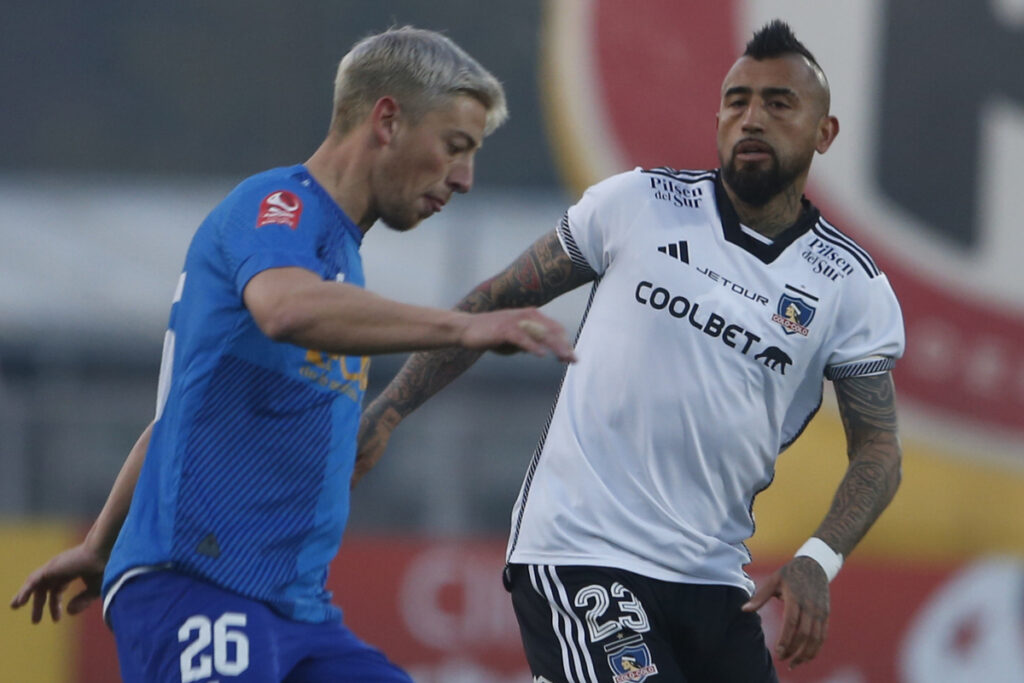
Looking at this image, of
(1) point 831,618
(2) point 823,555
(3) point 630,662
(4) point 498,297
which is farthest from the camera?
(1) point 831,618

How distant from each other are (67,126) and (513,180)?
3.47m

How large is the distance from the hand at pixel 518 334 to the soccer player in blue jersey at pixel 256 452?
31mm

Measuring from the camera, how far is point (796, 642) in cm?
361

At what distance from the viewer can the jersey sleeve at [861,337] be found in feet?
12.9

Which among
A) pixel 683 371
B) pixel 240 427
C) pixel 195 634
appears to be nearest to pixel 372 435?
pixel 683 371

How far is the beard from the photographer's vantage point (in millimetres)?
3990

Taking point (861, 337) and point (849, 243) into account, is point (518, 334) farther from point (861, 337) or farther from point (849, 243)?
point (849, 243)

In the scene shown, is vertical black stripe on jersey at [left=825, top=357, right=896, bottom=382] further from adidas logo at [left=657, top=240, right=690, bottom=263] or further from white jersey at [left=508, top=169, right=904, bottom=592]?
adidas logo at [left=657, top=240, right=690, bottom=263]

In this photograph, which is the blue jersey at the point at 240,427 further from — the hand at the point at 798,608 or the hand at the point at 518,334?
the hand at the point at 798,608

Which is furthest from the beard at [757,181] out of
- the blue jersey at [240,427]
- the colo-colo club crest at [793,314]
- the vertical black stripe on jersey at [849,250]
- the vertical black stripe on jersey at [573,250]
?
the blue jersey at [240,427]

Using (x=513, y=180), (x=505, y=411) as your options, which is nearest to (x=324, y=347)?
(x=505, y=411)

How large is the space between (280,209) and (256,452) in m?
0.49

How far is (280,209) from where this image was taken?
307cm

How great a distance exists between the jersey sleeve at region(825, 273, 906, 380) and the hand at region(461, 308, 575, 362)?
1.33 metres
